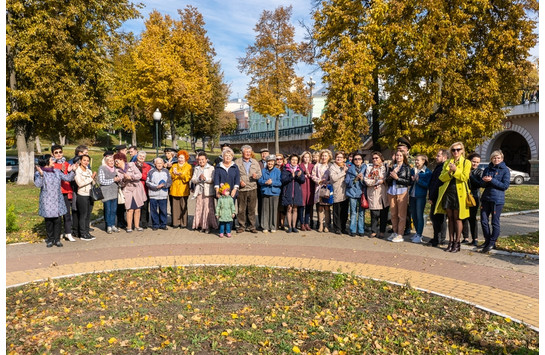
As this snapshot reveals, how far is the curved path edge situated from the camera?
18.7 ft

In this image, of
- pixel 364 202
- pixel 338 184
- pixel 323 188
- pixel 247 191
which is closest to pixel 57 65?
pixel 247 191

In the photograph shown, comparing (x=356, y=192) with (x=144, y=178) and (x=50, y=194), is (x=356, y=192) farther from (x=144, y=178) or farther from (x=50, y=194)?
(x=50, y=194)

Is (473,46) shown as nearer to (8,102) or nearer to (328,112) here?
(328,112)

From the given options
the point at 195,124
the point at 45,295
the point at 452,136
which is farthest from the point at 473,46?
the point at 195,124

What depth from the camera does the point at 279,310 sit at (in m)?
5.47

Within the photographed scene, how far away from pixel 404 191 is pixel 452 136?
7087mm

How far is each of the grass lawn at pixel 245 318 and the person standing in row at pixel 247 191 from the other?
393 cm

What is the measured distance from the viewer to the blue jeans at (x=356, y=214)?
10.3 meters

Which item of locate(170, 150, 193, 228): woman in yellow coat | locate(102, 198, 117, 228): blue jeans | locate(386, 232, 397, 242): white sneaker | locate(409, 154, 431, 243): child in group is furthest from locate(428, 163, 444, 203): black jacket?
locate(102, 198, 117, 228): blue jeans

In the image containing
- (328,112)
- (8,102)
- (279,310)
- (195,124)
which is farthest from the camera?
(195,124)

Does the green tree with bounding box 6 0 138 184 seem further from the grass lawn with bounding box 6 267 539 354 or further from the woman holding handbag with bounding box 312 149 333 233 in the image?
the grass lawn with bounding box 6 267 539 354

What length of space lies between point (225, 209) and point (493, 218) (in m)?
5.72

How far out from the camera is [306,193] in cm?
1088

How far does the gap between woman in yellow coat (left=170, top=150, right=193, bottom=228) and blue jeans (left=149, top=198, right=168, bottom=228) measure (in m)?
0.29
